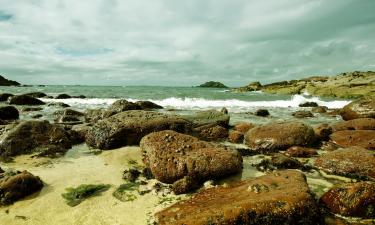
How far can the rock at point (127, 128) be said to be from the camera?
10055 millimetres

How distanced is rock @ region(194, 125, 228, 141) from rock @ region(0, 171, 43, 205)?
6.34 meters

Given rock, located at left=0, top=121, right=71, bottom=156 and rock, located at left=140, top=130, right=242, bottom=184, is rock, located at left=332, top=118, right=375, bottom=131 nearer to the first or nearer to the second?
rock, located at left=140, top=130, right=242, bottom=184

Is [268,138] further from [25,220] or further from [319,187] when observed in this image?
[25,220]

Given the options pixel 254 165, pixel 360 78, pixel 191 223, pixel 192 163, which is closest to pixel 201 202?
pixel 191 223

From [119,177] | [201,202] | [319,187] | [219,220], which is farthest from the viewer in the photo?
[119,177]

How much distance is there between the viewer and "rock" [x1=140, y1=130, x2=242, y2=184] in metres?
6.85

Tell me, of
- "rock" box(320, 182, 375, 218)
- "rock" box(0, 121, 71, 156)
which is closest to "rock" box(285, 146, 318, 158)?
"rock" box(320, 182, 375, 218)

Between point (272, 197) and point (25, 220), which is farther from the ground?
point (272, 197)

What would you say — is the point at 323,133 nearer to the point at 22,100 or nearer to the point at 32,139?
the point at 32,139

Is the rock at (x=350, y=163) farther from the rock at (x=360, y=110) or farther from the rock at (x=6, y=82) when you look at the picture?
the rock at (x=6, y=82)

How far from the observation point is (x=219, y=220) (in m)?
4.65

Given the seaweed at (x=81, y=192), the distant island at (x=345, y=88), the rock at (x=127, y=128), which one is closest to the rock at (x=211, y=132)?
the rock at (x=127, y=128)

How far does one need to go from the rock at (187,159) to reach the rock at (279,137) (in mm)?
3126

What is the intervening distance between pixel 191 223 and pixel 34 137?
6824 mm
